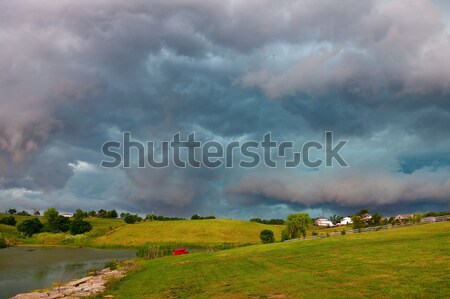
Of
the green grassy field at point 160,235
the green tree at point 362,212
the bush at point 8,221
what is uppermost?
the green tree at point 362,212

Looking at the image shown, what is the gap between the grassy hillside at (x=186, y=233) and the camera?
12706 cm

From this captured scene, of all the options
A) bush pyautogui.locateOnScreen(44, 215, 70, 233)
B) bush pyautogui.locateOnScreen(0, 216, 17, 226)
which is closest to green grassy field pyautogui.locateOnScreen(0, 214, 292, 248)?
bush pyautogui.locateOnScreen(0, 216, 17, 226)

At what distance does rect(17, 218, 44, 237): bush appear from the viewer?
151500 millimetres

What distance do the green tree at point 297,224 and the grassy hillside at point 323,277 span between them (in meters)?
67.8

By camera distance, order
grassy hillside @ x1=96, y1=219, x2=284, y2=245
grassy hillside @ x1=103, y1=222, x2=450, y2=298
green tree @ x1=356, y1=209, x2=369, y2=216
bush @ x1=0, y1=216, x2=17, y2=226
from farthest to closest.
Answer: bush @ x1=0, y1=216, x2=17, y2=226, grassy hillside @ x1=96, y1=219, x2=284, y2=245, green tree @ x1=356, y1=209, x2=369, y2=216, grassy hillside @ x1=103, y1=222, x2=450, y2=298

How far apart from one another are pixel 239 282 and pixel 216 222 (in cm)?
12915

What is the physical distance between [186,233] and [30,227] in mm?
65899

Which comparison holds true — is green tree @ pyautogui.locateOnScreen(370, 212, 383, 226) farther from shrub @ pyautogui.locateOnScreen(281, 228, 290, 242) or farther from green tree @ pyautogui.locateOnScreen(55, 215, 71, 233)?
green tree @ pyautogui.locateOnScreen(55, 215, 71, 233)

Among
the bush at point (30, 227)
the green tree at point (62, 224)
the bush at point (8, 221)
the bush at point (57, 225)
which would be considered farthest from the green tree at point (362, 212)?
the bush at point (8, 221)

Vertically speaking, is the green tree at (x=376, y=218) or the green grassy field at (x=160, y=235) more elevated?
the green tree at (x=376, y=218)

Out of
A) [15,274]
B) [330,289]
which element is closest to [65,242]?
[15,274]

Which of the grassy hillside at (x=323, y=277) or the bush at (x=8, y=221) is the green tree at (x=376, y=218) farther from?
the bush at (x=8, y=221)

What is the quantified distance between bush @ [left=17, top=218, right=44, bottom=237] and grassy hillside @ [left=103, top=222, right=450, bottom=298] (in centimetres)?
12769

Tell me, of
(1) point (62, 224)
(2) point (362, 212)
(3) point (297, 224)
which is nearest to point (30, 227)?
(1) point (62, 224)
